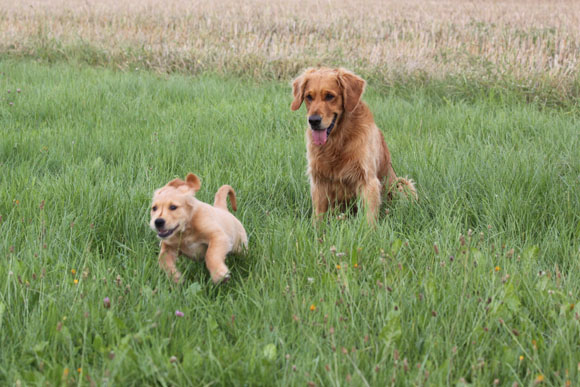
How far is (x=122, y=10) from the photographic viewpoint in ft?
45.0

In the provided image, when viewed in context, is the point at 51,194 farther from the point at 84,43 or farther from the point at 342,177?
the point at 84,43

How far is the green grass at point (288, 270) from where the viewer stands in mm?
1933

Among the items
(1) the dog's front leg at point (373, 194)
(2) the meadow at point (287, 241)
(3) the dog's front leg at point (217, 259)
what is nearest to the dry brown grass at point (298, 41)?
(2) the meadow at point (287, 241)

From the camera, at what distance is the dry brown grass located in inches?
310

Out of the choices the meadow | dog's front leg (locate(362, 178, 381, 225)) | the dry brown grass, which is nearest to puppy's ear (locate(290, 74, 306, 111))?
the meadow

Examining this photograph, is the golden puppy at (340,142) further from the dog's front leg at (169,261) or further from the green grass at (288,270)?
the dog's front leg at (169,261)

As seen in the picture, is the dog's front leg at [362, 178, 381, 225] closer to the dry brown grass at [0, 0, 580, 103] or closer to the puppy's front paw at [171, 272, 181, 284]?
the puppy's front paw at [171, 272, 181, 284]

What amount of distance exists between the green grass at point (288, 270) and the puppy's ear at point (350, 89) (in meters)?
0.71

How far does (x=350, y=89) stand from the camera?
3.93m

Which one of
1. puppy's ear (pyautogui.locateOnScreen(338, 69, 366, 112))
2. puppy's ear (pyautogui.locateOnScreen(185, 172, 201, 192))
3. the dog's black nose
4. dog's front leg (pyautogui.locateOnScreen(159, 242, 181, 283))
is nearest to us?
dog's front leg (pyautogui.locateOnScreen(159, 242, 181, 283))

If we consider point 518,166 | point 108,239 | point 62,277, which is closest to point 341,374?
point 62,277

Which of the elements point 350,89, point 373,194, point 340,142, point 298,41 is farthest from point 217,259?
point 298,41

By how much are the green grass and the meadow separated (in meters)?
0.01

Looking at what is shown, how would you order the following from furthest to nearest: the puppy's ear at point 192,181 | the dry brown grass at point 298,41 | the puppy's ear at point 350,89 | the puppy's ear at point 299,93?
the dry brown grass at point 298,41 → the puppy's ear at point 299,93 → the puppy's ear at point 350,89 → the puppy's ear at point 192,181
